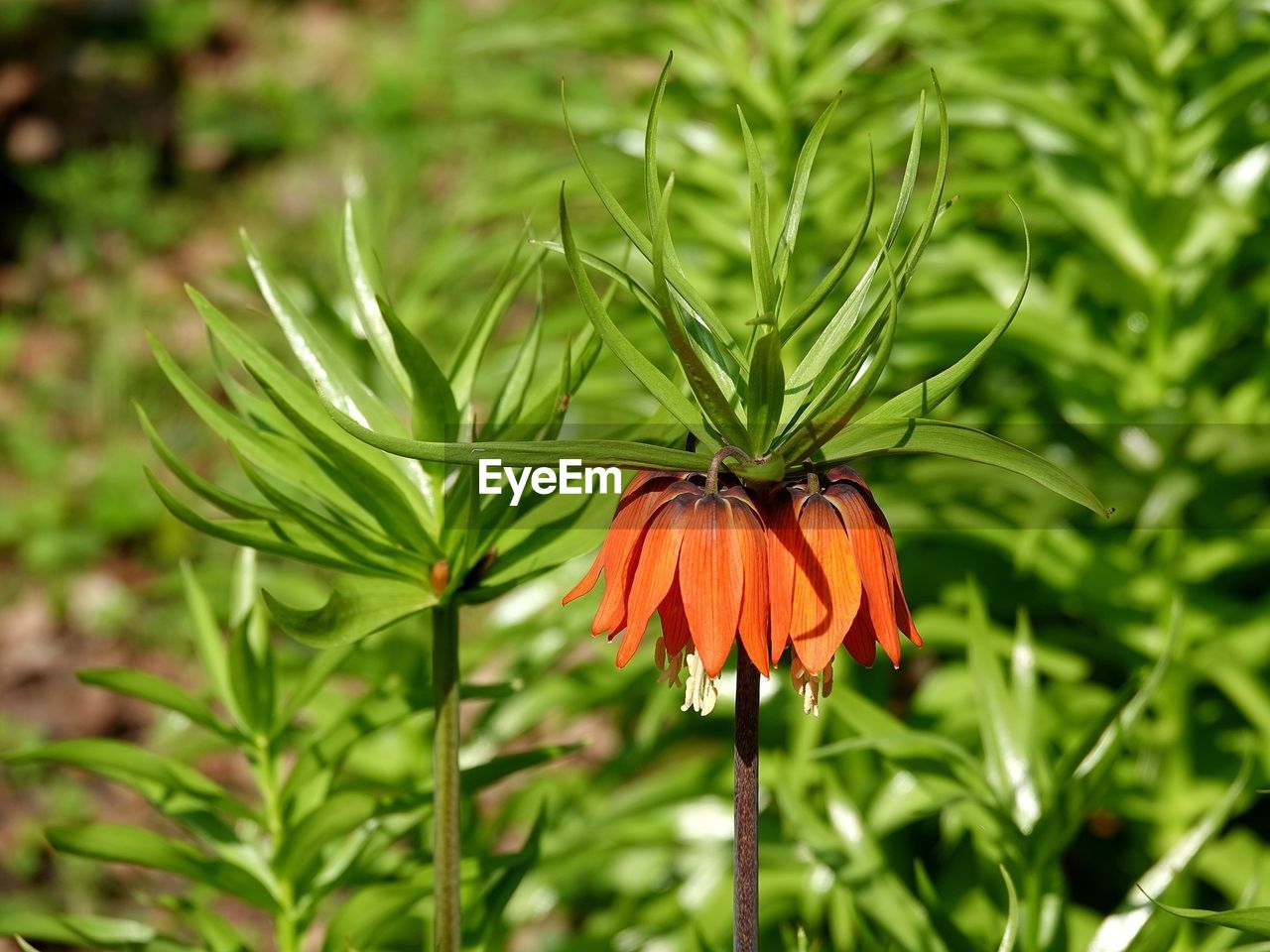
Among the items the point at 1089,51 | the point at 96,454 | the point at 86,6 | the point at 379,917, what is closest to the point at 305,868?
the point at 379,917

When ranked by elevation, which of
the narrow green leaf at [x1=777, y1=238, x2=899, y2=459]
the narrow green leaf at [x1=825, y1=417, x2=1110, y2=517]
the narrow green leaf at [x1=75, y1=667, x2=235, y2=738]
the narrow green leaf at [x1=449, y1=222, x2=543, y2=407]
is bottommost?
the narrow green leaf at [x1=75, y1=667, x2=235, y2=738]

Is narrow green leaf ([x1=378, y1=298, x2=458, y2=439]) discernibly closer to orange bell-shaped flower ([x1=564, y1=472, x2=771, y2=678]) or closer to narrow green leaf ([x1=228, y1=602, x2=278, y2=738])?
orange bell-shaped flower ([x1=564, y1=472, x2=771, y2=678])

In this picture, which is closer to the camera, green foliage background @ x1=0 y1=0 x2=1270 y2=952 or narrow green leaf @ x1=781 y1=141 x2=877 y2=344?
narrow green leaf @ x1=781 y1=141 x2=877 y2=344

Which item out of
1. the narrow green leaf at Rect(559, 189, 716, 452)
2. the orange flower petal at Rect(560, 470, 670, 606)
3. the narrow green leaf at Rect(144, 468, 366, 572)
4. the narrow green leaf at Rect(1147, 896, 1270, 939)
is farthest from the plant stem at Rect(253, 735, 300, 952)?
the narrow green leaf at Rect(1147, 896, 1270, 939)

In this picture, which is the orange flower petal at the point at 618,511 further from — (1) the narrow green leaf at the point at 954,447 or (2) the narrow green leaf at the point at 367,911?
(2) the narrow green leaf at the point at 367,911

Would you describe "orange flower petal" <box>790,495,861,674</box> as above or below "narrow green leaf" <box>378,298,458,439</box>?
below

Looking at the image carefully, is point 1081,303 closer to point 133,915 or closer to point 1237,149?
point 1237,149

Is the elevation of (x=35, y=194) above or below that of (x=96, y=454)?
above

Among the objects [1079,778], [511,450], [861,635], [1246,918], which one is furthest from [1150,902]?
[511,450]
